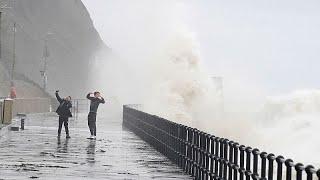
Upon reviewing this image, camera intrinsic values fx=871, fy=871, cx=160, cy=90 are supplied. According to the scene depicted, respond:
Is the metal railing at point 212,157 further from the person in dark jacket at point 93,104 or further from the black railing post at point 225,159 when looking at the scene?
the person in dark jacket at point 93,104

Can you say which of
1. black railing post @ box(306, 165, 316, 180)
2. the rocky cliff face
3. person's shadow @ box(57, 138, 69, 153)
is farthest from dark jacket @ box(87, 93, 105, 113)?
the rocky cliff face

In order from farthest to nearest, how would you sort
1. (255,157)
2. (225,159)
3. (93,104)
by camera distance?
(93,104) < (225,159) < (255,157)

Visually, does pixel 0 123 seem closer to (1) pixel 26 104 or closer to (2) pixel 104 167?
(2) pixel 104 167

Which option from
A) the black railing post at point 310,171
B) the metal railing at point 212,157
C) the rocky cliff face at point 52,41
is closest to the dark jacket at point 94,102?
the metal railing at point 212,157

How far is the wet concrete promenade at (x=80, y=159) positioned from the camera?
736 inches

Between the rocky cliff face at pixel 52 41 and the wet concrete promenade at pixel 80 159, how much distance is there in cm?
7119

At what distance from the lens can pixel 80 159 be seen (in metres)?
23.3

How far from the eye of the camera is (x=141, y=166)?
70.2ft

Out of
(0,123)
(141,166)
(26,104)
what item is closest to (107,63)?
(26,104)

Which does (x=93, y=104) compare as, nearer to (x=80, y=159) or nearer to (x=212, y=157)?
(x=80, y=159)

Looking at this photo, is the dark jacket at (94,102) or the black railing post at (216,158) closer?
the black railing post at (216,158)

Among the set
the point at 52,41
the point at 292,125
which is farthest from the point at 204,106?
the point at 52,41

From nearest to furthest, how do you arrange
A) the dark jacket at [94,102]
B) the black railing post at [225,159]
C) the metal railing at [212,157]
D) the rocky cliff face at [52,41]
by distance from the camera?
the metal railing at [212,157], the black railing post at [225,159], the dark jacket at [94,102], the rocky cliff face at [52,41]

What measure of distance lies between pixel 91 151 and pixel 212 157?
37.9ft
